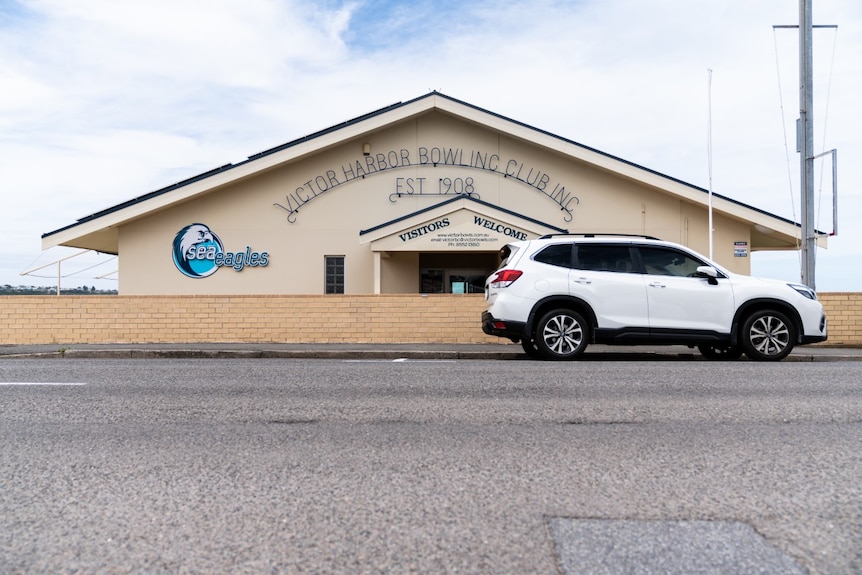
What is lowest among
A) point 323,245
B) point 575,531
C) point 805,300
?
point 575,531

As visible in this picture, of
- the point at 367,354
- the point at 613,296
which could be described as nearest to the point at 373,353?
the point at 367,354

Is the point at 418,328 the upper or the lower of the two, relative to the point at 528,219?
lower

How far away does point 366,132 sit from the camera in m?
21.2

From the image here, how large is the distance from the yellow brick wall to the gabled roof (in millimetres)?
4225

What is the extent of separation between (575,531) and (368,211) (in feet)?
60.5

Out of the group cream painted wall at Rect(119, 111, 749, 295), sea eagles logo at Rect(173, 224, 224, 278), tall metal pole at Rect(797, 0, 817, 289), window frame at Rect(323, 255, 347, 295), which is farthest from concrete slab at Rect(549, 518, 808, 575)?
sea eagles logo at Rect(173, 224, 224, 278)

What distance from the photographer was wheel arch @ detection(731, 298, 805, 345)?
38.5 ft

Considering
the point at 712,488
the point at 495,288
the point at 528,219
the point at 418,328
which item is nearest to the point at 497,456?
the point at 712,488

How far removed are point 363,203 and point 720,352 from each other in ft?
36.9

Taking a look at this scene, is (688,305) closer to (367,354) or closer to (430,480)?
(367,354)

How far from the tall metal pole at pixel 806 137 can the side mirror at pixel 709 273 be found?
14.0 feet

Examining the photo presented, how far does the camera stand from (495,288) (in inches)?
475

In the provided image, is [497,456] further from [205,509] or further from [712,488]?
[205,509]

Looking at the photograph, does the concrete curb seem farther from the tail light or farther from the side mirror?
the side mirror
